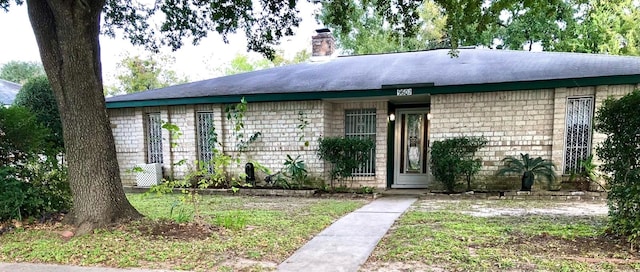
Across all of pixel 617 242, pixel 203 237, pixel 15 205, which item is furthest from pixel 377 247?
pixel 15 205

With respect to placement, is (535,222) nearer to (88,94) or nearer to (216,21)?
(88,94)

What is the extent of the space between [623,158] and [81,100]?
231 inches

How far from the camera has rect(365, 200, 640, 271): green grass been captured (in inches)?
118

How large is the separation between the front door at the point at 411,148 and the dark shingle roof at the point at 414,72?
1135mm

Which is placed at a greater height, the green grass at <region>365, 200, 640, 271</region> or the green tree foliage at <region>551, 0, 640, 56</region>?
the green tree foliage at <region>551, 0, 640, 56</region>

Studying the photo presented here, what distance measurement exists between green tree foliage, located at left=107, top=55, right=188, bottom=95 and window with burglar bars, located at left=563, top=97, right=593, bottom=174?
26446 millimetres

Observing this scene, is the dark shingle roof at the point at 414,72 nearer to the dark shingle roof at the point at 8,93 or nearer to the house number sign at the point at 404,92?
the house number sign at the point at 404,92

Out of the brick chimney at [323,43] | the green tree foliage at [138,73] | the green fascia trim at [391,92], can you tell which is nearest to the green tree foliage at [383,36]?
the brick chimney at [323,43]

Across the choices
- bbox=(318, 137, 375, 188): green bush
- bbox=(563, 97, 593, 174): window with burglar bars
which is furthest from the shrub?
bbox=(563, 97, 593, 174): window with burglar bars

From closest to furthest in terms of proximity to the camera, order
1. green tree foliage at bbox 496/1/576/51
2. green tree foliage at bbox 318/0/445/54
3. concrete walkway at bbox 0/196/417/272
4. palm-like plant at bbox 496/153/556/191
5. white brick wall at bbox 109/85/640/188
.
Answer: concrete walkway at bbox 0/196/417/272, palm-like plant at bbox 496/153/556/191, white brick wall at bbox 109/85/640/188, green tree foliage at bbox 496/1/576/51, green tree foliage at bbox 318/0/445/54

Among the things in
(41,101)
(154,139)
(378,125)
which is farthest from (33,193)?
(41,101)

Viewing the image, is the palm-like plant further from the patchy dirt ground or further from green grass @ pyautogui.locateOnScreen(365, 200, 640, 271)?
green grass @ pyautogui.locateOnScreen(365, 200, 640, 271)

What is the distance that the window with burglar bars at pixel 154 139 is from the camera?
9.84 m

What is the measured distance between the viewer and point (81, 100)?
420 centimetres
